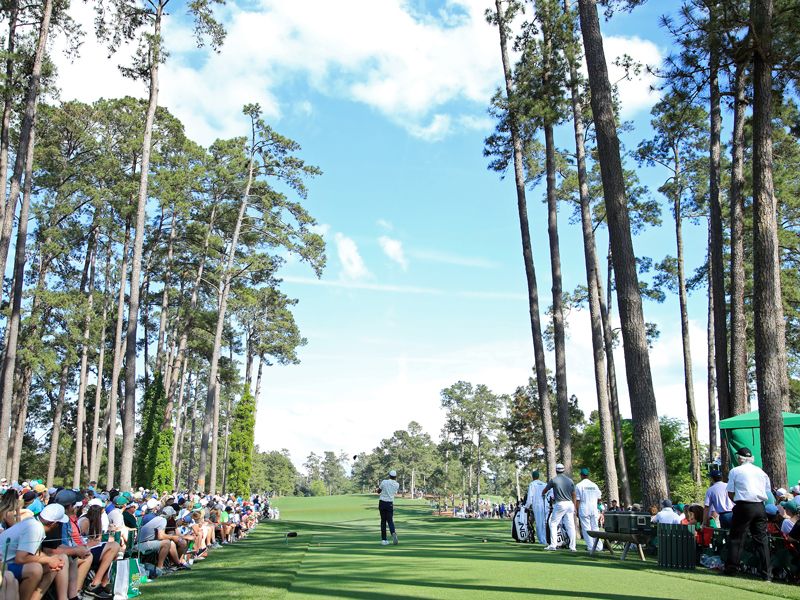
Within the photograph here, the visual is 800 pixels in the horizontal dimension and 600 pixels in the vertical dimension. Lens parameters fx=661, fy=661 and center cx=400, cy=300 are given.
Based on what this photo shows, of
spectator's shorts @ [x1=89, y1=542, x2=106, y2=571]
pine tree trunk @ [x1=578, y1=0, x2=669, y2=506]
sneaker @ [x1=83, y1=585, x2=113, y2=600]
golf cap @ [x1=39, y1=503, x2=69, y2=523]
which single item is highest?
pine tree trunk @ [x1=578, y1=0, x2=669, y2=506]

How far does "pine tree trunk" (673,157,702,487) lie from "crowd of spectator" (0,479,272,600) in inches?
747

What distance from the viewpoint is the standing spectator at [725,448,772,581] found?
8492 mm

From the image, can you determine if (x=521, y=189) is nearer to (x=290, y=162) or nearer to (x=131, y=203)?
(x=290, y=162)

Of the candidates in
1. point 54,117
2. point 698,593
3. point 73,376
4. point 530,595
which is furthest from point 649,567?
point 73,376

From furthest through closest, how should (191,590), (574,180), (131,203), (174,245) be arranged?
1. (174,245)
2. (131,203)
3. (574,180)
4. (191,590)

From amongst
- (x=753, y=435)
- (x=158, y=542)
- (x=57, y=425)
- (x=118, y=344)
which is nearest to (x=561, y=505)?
(x=753, y=435)

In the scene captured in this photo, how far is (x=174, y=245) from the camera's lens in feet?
119

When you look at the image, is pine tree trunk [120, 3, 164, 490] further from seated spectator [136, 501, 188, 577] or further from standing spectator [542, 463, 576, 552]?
standing spectator [542, 463, 576, 552]

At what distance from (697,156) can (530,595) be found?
2691 centimetres

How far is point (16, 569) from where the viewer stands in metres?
5.97

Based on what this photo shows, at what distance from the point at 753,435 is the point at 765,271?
20.5 ft

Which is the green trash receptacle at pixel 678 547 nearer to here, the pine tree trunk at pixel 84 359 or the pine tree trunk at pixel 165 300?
the pine tree trunk at pixel 84 359

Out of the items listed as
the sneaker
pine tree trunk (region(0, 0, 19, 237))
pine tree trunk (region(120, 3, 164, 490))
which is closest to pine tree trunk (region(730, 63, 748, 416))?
the sneaker

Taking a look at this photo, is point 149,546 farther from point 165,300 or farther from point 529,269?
point 165,300
